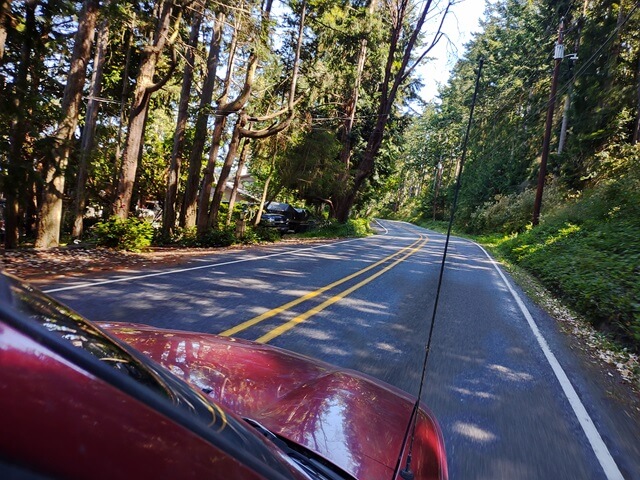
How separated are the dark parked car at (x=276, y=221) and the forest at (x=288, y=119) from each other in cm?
88

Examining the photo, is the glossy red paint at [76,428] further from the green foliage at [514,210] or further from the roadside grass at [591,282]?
the green foliage at [514,210]

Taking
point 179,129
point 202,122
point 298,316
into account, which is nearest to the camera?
point 298,316

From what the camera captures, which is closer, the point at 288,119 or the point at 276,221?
the point at 288,119

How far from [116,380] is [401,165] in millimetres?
81921

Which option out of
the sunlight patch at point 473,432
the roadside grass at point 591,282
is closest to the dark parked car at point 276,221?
the roadside grass at point 591,282

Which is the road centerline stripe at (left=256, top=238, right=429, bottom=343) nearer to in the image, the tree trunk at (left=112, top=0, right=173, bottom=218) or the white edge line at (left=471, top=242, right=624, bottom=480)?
the white edge line at (left=471, top=242, right=624, bottom=480)

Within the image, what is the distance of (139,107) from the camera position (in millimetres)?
13820

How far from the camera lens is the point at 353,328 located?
607 cm

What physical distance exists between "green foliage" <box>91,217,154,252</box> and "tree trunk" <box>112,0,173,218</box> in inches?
31.8

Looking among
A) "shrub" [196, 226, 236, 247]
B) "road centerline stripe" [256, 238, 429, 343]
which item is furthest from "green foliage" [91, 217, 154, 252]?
"road centerline stripe" [256, 238, 429, 343]

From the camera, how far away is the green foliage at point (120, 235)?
11914mm

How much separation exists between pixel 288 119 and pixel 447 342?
46.6 feet

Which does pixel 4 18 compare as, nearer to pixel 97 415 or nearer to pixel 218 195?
pixel 97 415

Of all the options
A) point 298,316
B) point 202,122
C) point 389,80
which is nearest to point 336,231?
point 389,80
